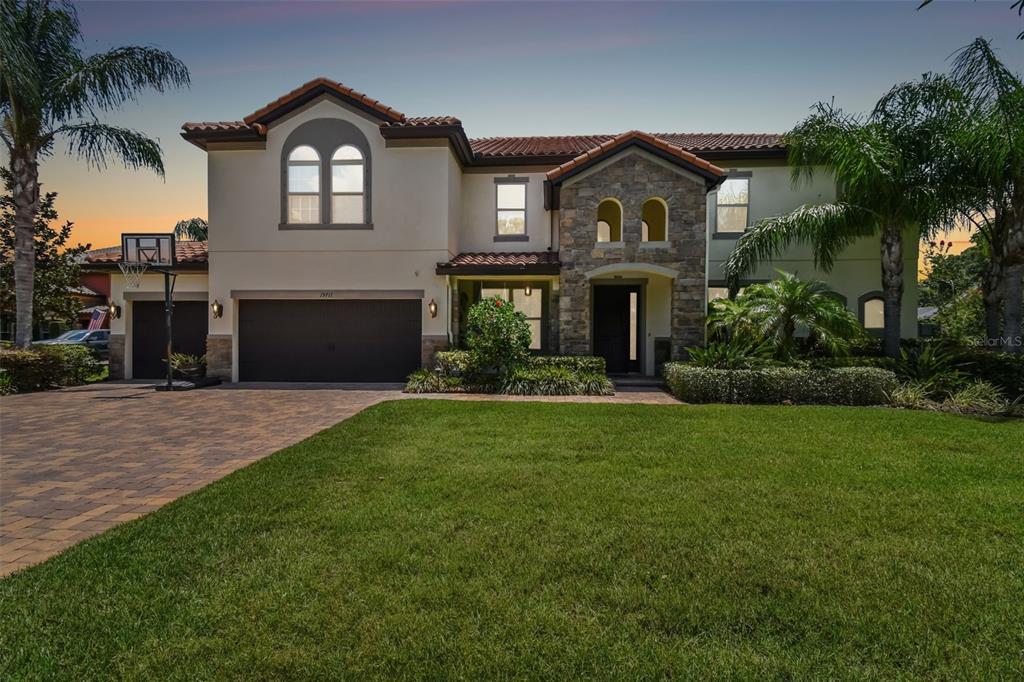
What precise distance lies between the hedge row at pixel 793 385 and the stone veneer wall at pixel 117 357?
17143 millimetres

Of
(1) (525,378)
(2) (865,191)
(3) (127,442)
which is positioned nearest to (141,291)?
(3) (127,442)

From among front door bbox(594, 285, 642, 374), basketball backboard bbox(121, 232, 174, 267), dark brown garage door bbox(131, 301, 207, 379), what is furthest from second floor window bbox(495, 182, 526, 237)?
dark brown garage door bbox(131, 301, 207, 379)

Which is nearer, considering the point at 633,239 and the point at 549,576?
the point at 549,576

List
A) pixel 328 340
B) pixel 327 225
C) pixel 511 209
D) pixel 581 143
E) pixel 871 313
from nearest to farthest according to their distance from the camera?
pixel 327 225, pixel 328 340, pixel 871 313, pixel 511 209, pixel 581 143

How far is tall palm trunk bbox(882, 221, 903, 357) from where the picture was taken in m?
13.0

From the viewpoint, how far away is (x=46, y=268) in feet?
73.2

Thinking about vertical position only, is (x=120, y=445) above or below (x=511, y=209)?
below

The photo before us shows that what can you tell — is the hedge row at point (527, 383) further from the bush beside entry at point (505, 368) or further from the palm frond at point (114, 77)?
the palm frond at point (114, 77)

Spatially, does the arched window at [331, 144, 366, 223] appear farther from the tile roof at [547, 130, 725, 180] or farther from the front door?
the front door

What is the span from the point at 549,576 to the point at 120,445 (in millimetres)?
7458

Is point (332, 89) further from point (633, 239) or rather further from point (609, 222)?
point (633, 239)

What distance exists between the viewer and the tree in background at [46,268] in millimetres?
21312

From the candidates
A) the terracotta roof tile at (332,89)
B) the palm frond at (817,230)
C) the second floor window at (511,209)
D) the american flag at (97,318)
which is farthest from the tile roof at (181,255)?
the palm frond at (817,230)

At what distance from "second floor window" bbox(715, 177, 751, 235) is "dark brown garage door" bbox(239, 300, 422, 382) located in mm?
10191
